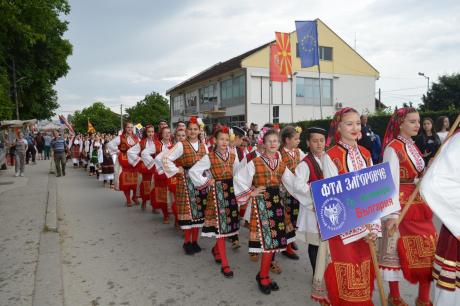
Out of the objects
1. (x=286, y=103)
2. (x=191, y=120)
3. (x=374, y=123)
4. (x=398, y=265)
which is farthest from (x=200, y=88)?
(x=398, y=265)

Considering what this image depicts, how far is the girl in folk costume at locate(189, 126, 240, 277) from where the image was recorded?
4.80 meters

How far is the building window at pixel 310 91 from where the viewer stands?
104 feet

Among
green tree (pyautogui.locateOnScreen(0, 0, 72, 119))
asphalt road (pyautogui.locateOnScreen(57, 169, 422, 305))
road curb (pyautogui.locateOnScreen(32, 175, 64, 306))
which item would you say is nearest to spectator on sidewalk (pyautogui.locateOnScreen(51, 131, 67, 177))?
asphalt road (pyautogui.locateOnScreen(57, 169, 422, 305))

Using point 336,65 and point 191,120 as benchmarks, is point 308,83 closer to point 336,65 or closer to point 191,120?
point 336,65

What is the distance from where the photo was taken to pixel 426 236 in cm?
329

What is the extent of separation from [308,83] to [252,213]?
2943 centimetres

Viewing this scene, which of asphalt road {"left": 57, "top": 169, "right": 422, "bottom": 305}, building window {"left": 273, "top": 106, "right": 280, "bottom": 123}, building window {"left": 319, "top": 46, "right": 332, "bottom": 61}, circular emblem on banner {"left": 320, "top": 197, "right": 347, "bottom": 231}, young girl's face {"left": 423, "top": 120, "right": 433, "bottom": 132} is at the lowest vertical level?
asphalt road {"left": 57, "top": 169, "right": 422, "bottom": 305}

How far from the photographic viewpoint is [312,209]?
11.9 feet

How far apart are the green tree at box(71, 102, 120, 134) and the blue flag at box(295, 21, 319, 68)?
93798 millimetres

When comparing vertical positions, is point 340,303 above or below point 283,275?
above

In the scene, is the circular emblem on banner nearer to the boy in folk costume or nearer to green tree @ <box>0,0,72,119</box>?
the boy in folk costume

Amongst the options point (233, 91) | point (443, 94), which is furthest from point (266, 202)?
point (443, 94)

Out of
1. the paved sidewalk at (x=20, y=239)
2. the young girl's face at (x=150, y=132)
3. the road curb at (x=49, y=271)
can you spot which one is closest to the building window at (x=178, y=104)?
the paved sidewalk at (x=20, y=239)

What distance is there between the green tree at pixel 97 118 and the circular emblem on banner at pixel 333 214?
109 m
